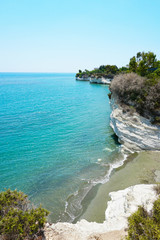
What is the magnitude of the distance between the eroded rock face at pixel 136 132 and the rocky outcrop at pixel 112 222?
7.62 metres

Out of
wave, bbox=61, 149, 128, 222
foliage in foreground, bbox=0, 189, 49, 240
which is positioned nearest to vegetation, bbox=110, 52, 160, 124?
wave, bbox=61, 149, 128, 222

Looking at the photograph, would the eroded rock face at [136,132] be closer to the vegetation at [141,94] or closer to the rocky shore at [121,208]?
the rocky shore at [121,208]

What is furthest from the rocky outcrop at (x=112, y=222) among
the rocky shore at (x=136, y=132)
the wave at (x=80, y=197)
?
the rocky shore at (x=136, y=132)

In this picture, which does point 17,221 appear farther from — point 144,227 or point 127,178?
point 127,178

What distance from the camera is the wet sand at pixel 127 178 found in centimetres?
1153

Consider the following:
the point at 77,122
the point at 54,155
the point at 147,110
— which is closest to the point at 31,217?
the point at 54,155

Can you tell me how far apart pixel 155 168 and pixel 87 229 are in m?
10.2

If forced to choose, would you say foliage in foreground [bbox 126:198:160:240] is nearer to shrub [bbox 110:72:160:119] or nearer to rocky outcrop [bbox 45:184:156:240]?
rocky outcrop [bbox 45:184:156:240]

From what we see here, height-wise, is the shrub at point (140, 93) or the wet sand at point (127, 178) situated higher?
the shrub at point (140, 93)

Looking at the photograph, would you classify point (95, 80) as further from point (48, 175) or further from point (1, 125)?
point (48, 175)

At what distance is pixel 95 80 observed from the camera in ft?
334

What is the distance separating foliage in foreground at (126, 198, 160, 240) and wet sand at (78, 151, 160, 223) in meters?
4.71

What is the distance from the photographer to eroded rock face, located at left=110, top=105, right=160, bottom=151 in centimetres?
1786

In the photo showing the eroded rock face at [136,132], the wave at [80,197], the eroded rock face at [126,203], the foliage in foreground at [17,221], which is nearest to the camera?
the foliage in foreground at [17,221]
